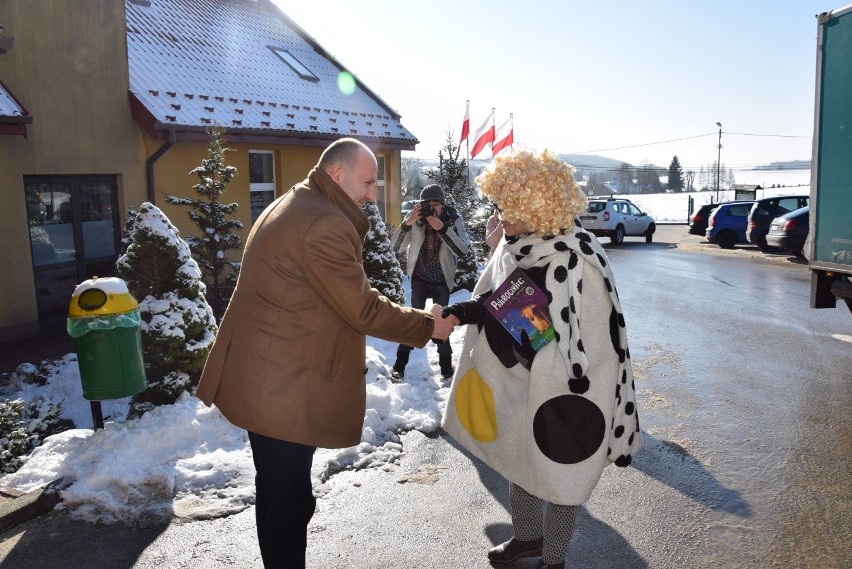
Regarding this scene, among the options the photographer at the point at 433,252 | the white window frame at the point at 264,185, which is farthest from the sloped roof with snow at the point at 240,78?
the photographer at the point at 433,252

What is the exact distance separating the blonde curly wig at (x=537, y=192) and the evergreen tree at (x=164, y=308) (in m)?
3.25

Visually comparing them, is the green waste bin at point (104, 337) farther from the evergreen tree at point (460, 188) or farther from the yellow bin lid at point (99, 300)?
the evergreen tree at point (460, 188)

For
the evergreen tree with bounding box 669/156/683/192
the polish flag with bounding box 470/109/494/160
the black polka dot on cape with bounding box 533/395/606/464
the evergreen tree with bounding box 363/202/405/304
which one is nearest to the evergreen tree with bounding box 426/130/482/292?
the polish flag with bounding box 470/109/494/160

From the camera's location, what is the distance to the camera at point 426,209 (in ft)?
20.8

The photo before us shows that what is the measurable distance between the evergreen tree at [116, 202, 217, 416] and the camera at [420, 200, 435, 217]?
6.88 ft

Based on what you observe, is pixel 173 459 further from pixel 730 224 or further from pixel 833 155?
pixel 730 224

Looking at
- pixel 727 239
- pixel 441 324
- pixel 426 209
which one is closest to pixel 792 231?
pixel 727 239

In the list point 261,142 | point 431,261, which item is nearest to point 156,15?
point 261,142

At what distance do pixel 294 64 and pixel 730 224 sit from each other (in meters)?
14.8

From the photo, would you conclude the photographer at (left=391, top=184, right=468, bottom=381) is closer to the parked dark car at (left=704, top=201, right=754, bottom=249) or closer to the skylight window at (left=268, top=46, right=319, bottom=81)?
the skylight window at (left=268, top=46, right=319, bottom=81)

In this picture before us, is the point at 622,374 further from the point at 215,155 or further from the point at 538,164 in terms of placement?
the point at 215,155

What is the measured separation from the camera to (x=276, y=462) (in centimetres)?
275

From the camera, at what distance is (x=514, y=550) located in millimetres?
3412

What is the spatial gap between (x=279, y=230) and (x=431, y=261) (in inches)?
156
